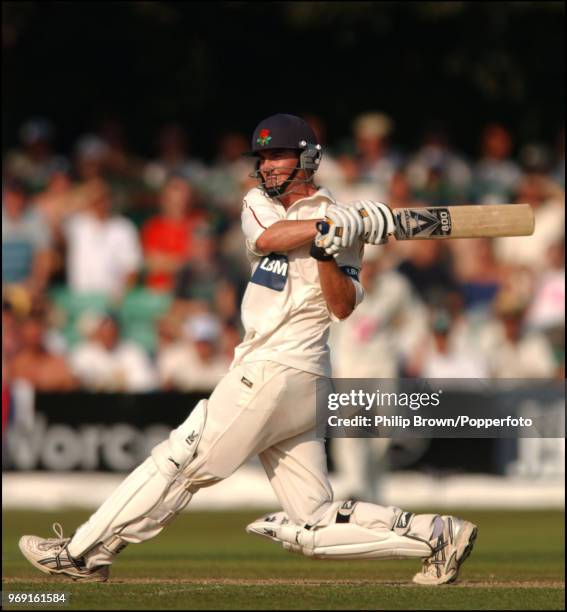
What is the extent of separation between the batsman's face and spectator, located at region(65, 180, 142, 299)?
8.35 metres

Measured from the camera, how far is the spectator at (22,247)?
14.6 meters

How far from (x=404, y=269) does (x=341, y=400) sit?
294 inches

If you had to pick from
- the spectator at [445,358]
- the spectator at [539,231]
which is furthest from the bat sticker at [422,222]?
the spectator at [539,231]

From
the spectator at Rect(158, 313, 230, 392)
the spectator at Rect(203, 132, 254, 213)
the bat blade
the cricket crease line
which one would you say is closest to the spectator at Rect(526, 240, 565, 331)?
the spectator at Rect(158, 313, 230, 392)

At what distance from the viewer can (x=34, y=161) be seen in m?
15.8

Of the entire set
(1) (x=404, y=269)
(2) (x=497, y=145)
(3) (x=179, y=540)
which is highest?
(2) (x=497, y=145)

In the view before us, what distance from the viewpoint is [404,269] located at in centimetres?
1412

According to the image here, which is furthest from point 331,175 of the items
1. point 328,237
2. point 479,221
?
point 328,237

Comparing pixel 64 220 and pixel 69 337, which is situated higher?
pixel 64 220

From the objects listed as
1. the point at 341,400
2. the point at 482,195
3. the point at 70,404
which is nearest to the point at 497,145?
the point at 482,195

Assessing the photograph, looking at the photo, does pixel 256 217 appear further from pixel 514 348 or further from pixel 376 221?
pixel 514 348

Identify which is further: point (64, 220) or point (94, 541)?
point (64, 220)

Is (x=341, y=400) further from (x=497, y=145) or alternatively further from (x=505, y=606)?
(x=497, y=145)

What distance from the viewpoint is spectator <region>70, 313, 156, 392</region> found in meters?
13.6
